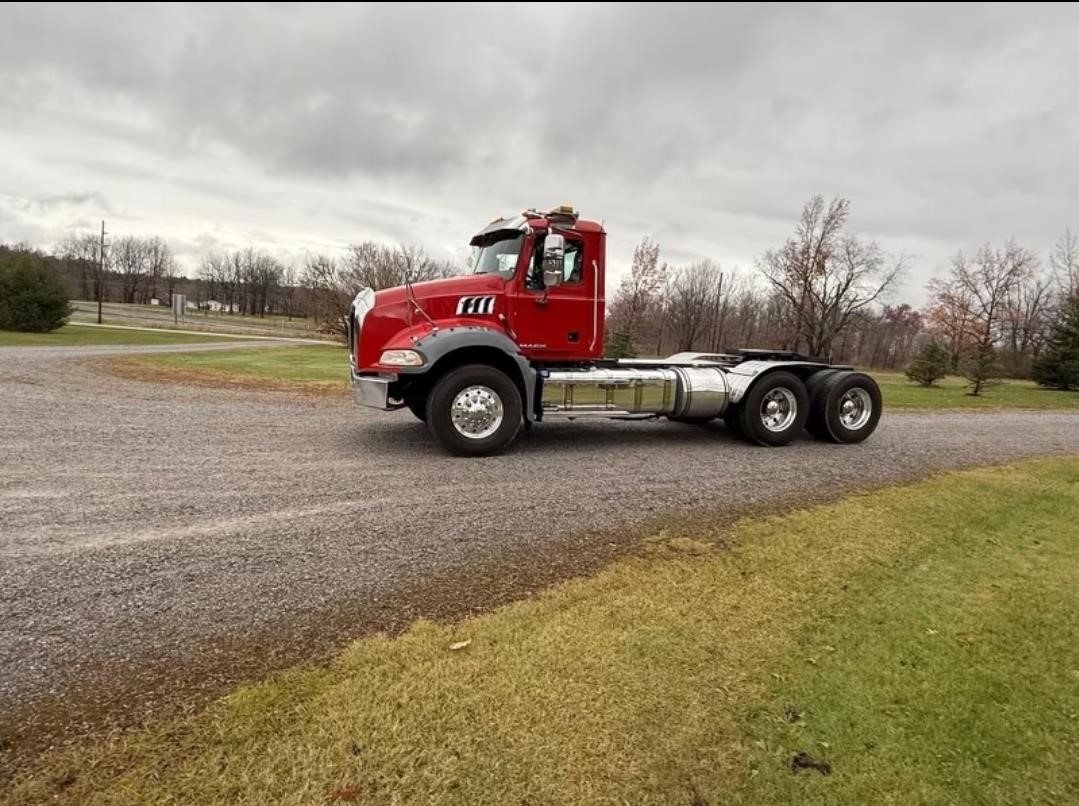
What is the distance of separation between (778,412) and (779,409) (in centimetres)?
5

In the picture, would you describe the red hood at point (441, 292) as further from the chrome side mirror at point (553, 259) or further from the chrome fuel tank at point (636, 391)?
the chrome fuel tank at point (636, 391)

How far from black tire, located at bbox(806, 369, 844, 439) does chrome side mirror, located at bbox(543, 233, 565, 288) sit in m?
4.27

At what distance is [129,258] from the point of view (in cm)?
10088

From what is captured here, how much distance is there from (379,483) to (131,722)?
3.42 meters

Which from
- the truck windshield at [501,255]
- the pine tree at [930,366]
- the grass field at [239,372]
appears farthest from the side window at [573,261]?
the pine tree at [930,366]

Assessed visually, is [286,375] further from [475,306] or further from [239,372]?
[475,306]

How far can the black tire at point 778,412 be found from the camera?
837 cm

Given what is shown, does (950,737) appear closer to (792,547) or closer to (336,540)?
(792,547)

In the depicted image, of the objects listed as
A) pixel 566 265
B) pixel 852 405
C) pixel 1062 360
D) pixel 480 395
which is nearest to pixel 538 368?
pixel 480 395

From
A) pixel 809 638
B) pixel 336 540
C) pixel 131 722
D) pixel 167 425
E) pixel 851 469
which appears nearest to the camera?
pixel 131 722

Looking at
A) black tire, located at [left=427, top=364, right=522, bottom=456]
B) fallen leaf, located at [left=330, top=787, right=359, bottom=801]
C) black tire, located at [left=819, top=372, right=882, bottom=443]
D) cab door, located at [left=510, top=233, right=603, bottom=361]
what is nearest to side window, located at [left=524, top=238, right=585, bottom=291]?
cab door, located at [left=510, top=233, right=603, bottom=361]

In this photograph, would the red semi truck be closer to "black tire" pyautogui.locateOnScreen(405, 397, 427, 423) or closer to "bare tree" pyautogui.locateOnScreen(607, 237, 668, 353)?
"black tire" pyautogui.locateOnScreen(405, 397, 427, 423)

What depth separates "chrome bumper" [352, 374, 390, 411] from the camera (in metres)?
6.78

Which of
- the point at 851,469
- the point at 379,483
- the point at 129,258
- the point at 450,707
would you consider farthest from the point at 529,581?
the point at 129,258
